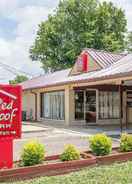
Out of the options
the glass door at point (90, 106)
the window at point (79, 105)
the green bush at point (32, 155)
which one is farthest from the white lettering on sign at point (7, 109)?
the glass door at point (90, 106)

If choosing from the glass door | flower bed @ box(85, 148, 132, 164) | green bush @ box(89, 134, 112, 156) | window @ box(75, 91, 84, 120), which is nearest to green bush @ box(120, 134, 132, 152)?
flower bed @ box(85, 148, 132, 164)

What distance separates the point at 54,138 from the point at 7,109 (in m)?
8.10

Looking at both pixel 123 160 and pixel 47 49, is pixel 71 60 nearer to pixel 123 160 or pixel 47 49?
pixel 47 49

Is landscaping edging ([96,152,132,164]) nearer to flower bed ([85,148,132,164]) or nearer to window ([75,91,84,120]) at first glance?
flower bed ([85,148,132,164])

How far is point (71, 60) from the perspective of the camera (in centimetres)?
4478

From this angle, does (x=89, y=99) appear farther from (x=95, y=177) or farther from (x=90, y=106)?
(x=95, y=177)

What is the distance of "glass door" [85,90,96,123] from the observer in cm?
2288

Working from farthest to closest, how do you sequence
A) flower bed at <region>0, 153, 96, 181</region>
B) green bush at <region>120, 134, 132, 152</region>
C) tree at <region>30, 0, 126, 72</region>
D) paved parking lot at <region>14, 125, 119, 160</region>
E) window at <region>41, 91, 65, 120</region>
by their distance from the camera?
tree at <region>30, 0, 126, 72</region> → window at <region>41, 91, 65, 120</region> → paved parking lot at <region>14, 125, 119, 160</region> → green bush at <region>120, 134, 132, 152</region> → flower bed at <region>0, 153, 96, 181</region>

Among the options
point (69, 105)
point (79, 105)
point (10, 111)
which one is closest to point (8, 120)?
point (10, 111)

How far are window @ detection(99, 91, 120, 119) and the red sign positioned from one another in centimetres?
1538

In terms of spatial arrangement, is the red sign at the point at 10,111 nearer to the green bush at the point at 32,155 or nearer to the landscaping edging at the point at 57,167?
the green bush at the point at 32,155

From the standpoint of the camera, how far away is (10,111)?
7879 millimetres

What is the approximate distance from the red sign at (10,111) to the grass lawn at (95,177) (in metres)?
1.18

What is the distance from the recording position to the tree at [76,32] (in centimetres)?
4525
